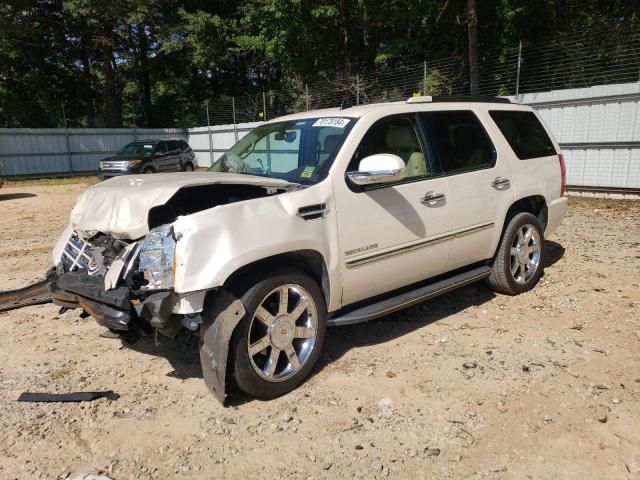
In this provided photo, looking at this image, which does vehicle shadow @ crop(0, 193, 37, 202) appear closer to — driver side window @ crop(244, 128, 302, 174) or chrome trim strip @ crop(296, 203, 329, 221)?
driver side window @ crop(244, 128, 302, 174)

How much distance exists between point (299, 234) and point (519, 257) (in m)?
2.85

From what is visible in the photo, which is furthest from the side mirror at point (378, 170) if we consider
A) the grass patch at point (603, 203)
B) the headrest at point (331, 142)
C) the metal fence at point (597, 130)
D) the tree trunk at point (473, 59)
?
the tree trunk at point (473, 59)

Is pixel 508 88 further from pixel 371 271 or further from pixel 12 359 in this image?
pixel 12 359

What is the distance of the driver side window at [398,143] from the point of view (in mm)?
3961

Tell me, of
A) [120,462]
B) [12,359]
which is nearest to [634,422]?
[120,462]

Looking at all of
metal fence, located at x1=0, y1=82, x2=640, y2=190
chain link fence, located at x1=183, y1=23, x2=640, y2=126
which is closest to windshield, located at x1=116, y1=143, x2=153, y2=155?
chain link fence, located at x1=183, y1=23, x2=640, y2=126

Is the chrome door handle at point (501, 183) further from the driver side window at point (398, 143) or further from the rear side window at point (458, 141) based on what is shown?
the driver side window at point (398, 143)

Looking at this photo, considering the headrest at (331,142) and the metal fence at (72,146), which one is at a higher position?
the headrest at (331,142)

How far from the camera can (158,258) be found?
10.2 feet

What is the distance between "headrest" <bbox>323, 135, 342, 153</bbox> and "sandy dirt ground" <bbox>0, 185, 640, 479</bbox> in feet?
5.17

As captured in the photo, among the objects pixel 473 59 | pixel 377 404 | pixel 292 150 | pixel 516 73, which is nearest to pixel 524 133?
pixel 292 150

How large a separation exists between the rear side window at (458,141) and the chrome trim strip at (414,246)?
53 centimetres

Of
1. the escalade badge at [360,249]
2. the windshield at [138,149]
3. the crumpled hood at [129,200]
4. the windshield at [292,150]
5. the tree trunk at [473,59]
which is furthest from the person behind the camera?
the windshield at [138,149]

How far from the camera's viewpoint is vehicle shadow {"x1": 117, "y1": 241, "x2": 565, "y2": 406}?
392 centimetres
